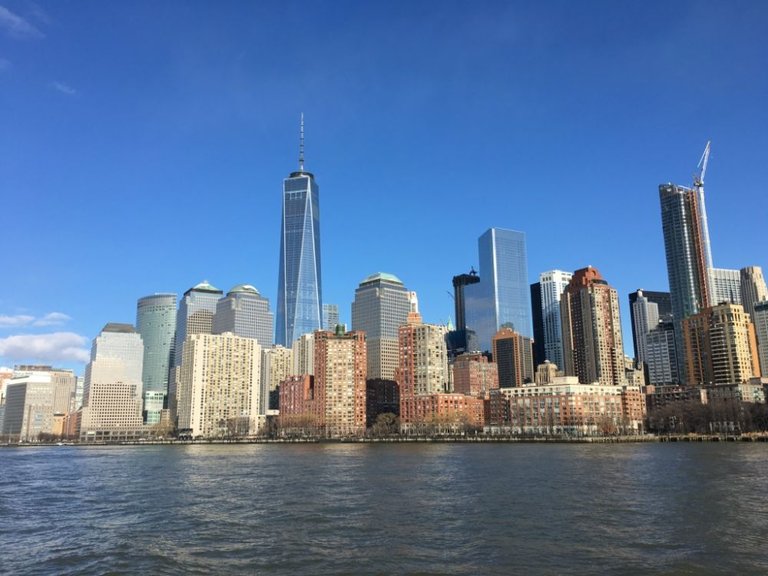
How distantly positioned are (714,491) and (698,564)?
117 feet

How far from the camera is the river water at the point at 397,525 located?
41.4 metres

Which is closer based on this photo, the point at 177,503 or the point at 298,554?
the point at 298,554

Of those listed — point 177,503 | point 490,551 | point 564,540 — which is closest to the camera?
point 490,551

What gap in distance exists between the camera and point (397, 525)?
54.0 meters

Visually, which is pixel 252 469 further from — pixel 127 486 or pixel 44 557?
pixel 44 557

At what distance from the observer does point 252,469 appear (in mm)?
118625

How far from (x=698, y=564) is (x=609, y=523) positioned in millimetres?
13279

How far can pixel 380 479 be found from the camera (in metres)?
93.2

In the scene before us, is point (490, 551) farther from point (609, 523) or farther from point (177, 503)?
point (177, 503)

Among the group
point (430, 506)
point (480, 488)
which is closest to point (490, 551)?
point (430, 506)

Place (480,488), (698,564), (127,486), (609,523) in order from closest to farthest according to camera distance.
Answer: (698,564)
(609,523)
(480,488)
(127,486)

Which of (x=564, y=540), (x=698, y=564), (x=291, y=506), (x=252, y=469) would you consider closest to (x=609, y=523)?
(x=564, y=540)

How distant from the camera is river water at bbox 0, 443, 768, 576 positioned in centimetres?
4141

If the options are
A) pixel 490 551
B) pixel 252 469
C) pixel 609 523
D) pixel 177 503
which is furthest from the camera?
pixel 252 469
